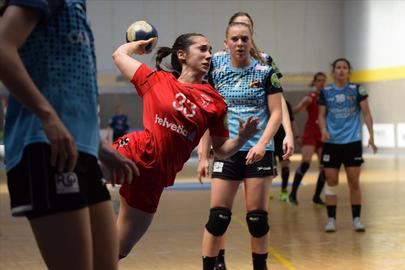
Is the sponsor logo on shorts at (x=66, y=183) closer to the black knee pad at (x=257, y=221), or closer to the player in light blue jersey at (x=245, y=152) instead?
the player in light blue jersey at (x=245, y=152)

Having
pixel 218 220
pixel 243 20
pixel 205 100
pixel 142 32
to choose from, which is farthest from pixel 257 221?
pixel 142 32

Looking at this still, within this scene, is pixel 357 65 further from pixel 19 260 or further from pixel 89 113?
pixel 89 113

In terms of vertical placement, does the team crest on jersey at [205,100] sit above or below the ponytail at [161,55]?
below

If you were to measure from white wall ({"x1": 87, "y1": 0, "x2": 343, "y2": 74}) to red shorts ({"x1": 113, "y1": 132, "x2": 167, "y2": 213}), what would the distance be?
A: 23.8 meters

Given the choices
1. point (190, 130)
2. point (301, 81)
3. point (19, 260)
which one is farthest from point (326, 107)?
point (301, 81)

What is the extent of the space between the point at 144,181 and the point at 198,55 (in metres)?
0.87

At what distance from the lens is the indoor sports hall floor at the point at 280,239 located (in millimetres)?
7266

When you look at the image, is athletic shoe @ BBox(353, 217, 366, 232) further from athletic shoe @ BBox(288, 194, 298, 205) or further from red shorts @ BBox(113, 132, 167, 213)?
red shorts @ BBox(113, 132, 167, 213)

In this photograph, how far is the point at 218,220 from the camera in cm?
605

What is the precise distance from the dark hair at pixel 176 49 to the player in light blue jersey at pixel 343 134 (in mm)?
4159

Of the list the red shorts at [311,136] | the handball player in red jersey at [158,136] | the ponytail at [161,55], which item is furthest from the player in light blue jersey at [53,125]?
the red shorts at [311,136]

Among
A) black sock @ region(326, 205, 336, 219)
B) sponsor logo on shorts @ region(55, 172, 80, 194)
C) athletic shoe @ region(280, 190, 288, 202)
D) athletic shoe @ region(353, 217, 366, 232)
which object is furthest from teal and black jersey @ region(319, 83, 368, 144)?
sponsor logo on shorts @ region(55, 172, 80, 194)

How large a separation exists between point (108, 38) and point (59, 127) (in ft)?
88.0

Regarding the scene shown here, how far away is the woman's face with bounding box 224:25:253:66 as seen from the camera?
616cm
